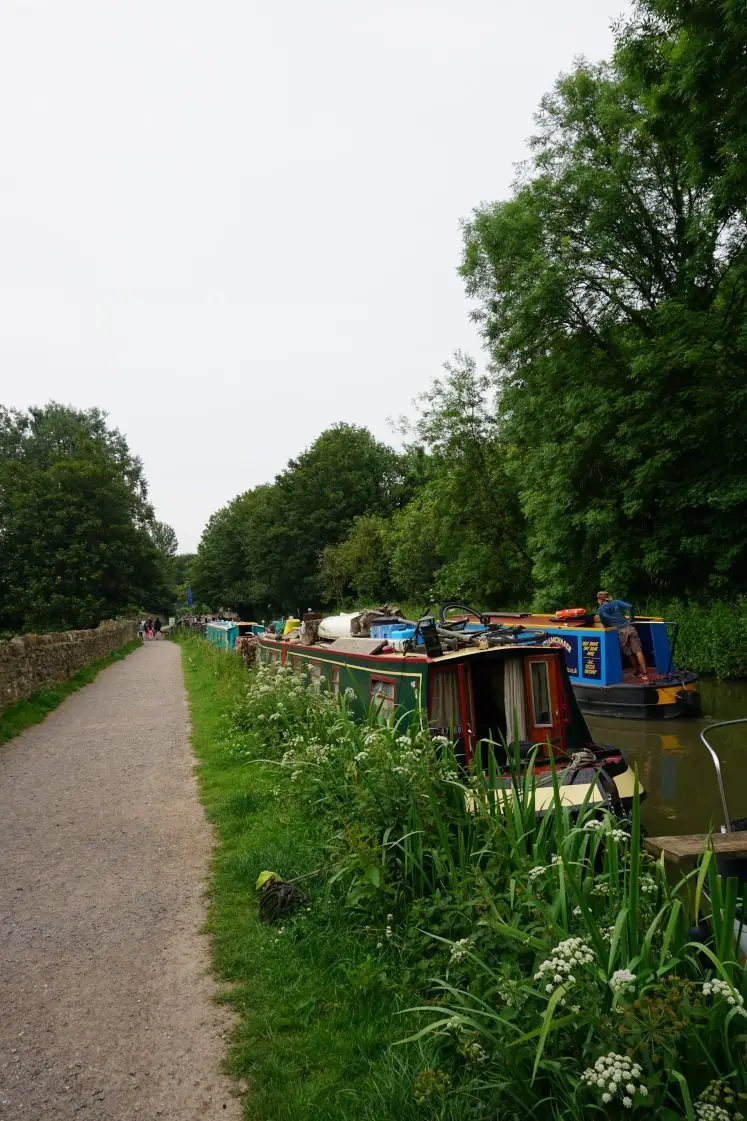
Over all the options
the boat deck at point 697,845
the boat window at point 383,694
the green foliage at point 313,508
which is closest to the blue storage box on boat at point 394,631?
the boat window at point 383,694

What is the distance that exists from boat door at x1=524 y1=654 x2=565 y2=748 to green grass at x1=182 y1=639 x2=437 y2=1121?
255cm

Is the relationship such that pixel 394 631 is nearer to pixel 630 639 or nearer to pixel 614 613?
pixel 614 613

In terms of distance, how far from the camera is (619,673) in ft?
41.0

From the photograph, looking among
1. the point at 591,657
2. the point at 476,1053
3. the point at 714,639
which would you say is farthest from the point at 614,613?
the point at 476,1053

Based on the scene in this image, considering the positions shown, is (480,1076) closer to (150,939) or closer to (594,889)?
(594,889)

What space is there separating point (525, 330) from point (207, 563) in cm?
4712

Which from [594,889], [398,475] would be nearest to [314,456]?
[398,475]

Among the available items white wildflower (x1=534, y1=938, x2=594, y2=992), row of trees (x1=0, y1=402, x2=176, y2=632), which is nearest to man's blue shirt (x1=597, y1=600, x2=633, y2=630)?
white wildflower (x1=534, y1=938, x2=594, y2=992)

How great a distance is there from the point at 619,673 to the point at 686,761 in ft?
8.82

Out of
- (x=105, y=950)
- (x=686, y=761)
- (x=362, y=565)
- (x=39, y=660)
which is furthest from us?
(x=362, y=565)

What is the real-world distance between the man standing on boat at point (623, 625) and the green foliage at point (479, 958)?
816cm

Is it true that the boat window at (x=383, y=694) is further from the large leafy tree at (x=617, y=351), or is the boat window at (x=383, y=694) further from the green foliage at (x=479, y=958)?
the large leafy tree at (x=617, y=351)

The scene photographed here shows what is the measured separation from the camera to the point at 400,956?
Result: 11.5ft

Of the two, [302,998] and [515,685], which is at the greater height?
[515,685]
